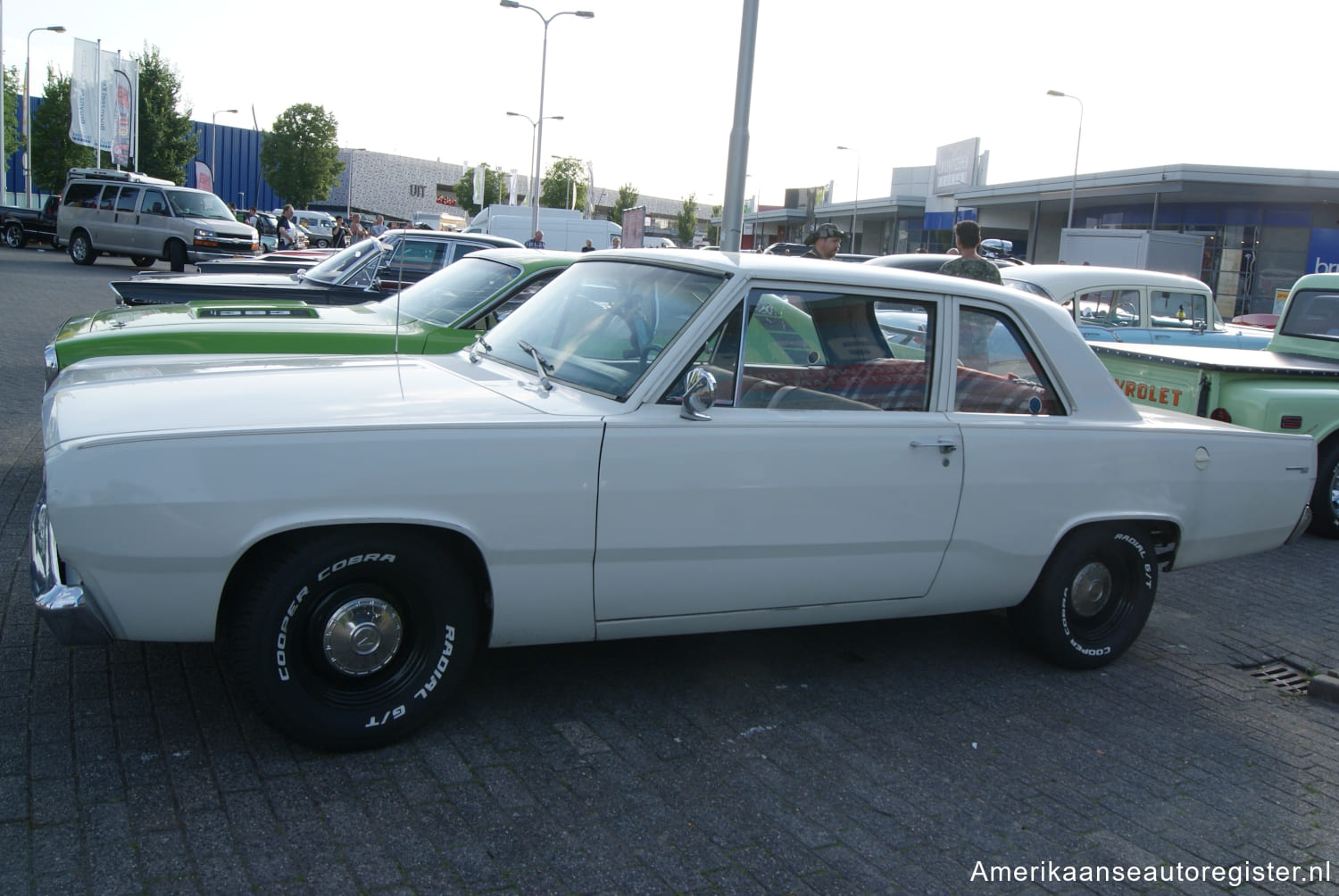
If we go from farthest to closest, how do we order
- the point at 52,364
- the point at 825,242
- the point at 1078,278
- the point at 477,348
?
the point at 1078,278, the point at 825,242, the point at 52,364, the point at 477,348

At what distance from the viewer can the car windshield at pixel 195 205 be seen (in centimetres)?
2434

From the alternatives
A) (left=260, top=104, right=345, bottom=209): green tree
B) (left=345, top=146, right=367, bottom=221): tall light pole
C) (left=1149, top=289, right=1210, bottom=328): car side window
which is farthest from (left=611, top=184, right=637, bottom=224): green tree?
(left=1149, top=289, right=1210, bottom=328): car side window

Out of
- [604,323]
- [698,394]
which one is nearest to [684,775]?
[698,394]

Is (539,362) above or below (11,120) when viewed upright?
below

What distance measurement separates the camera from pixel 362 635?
10.4 ft

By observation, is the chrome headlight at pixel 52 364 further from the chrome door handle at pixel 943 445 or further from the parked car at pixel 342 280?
the chrome door handle at pixel 943 445

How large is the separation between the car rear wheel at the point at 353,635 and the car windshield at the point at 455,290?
11.7ft

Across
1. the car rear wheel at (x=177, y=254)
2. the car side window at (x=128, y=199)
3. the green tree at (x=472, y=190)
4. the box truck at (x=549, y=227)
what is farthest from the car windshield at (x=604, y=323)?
the green tree at (x=472, y=190)

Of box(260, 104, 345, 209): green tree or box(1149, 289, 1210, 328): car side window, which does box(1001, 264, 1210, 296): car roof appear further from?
box(260, 104, 345, 209): green tree

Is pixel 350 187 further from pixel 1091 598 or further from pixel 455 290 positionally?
pixel 1091 598

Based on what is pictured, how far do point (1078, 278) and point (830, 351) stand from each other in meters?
7.24

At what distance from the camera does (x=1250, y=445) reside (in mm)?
4602

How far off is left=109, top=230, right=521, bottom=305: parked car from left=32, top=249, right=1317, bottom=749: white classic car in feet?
15.7

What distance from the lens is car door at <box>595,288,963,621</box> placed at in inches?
135
